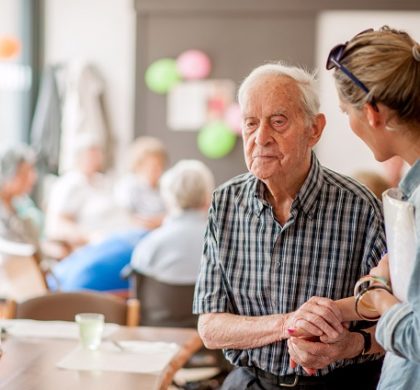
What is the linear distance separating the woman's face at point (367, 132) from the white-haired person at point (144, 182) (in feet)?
16.0

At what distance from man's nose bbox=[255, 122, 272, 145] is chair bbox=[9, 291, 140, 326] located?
132 centimetres

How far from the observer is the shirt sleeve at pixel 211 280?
2.16 metres

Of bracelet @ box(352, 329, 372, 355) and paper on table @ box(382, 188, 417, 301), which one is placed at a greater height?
paper on table @ box(382, 188, 417, 301)

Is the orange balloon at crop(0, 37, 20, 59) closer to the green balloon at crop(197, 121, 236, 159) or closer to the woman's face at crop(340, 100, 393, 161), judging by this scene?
the green balloon at crop(197, 121, 236, 159)

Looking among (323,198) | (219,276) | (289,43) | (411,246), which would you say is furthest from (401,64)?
(289,43)

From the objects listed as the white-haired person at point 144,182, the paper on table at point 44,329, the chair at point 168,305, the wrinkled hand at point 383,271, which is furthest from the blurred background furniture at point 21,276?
the wrinkled hand at point 383,271

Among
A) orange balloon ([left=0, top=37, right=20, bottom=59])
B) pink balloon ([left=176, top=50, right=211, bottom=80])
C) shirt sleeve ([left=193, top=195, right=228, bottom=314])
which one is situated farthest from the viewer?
pink balloon ([left=176, top=50, right=211, bottom=80])

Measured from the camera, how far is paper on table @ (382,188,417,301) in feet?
4.94

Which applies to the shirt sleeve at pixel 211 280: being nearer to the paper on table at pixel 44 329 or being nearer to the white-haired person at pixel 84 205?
the paper on table at pixel 44 329

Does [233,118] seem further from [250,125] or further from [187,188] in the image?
[250,125]

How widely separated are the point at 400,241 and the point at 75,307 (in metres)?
1.96

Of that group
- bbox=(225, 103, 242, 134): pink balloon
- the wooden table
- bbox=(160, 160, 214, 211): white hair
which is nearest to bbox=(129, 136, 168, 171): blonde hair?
bbox=(225, 103, 242, 134): pink balloon

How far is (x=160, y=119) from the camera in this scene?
7277 mm

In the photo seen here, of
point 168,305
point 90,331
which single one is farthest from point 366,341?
point 168,305
